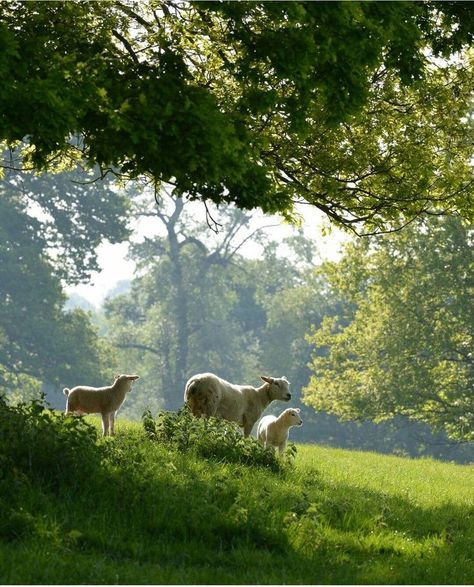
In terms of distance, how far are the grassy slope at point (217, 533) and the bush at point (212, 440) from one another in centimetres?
58

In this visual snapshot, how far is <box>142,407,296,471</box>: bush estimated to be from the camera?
15.0 meters

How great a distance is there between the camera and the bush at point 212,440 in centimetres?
1505

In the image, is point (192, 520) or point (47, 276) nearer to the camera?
point (192, 520)

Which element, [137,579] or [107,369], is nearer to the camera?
[137,579]

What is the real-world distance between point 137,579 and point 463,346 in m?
31.7

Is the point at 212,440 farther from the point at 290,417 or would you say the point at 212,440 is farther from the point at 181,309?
the point at 181,309

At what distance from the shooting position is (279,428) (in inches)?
707

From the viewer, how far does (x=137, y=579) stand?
9266 millimetres

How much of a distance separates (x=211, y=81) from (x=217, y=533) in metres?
7.98

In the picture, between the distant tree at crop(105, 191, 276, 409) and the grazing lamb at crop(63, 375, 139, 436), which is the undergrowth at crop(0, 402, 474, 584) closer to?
the grazing lamb at crop(63, 375, 139, 436)

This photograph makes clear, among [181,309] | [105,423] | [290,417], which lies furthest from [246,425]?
[181,309]

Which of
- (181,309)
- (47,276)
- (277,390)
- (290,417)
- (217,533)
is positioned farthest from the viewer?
(181,309)

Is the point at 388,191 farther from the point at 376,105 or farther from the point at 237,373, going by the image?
the point at 237,373

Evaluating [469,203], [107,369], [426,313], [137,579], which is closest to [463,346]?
[426,313]
